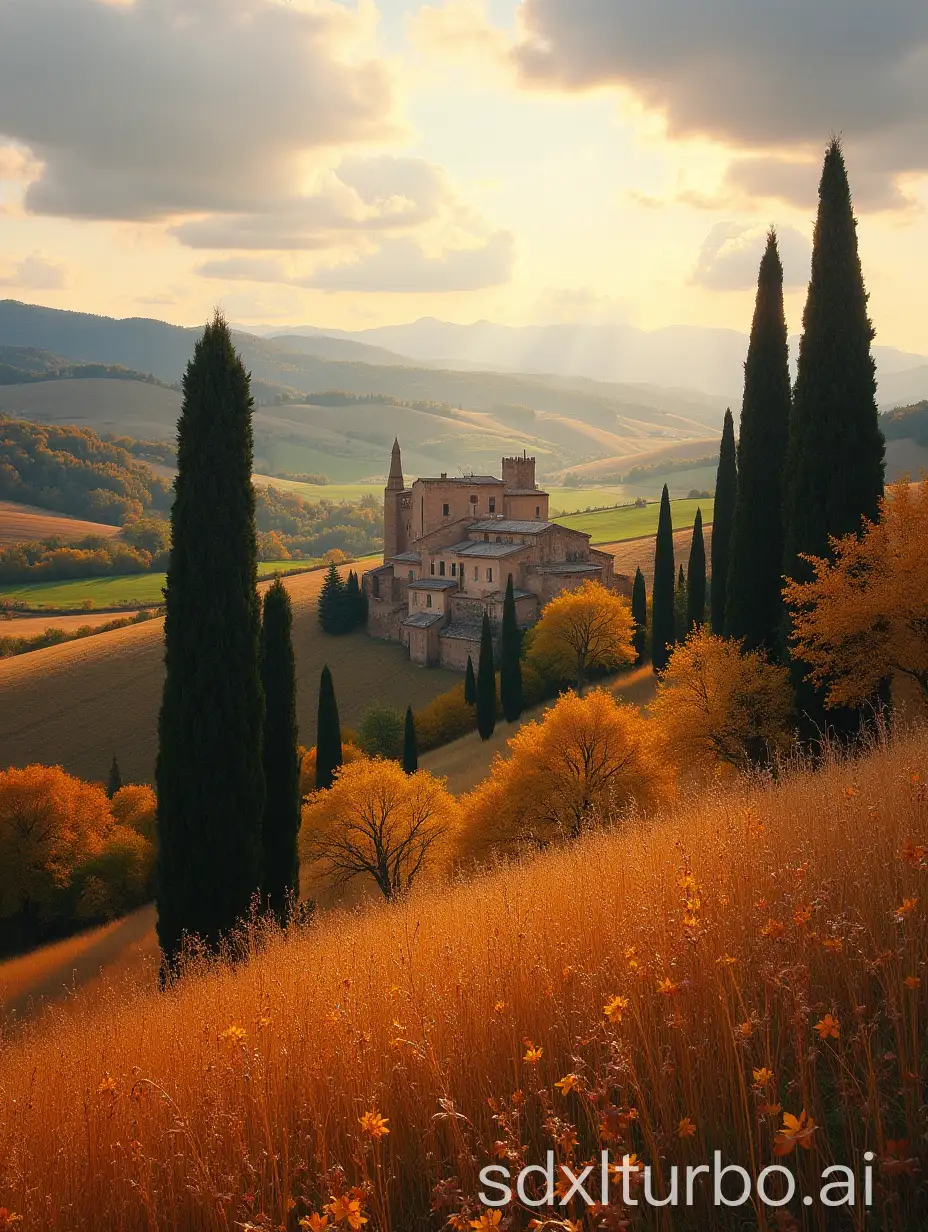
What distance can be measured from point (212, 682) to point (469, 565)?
4376 centimetres

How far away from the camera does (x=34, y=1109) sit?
17.5ft

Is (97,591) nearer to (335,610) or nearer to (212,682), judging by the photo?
(335,610)

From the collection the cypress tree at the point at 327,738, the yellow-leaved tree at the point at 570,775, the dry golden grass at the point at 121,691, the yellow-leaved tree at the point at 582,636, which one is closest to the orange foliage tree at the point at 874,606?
the yellow-leaved tree at the point at 570,775

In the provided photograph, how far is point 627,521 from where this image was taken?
97.4 meters

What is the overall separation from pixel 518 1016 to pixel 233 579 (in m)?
14.1

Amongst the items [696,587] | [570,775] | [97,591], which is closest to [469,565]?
[696,587]

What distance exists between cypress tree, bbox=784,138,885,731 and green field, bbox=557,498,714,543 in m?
62.7

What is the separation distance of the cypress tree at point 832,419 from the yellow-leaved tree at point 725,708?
4.04ft

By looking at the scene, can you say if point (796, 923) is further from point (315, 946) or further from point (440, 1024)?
point (315, 946)

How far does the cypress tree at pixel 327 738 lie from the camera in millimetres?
38219

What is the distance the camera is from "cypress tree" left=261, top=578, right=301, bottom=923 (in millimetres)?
19906

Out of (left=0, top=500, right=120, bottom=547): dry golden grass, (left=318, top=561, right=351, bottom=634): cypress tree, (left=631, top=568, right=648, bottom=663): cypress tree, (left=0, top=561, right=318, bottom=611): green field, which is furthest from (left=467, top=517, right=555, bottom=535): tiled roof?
(left=0, top=500, right=120, bottom=547): dry golden grass

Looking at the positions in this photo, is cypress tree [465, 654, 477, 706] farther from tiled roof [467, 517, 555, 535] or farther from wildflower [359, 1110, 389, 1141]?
wildflower [359, 1110, 389, 1141]

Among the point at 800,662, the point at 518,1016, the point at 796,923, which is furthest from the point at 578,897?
the point at 800,662
